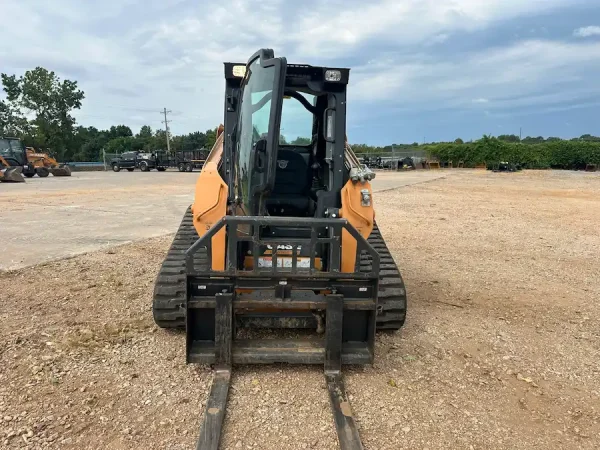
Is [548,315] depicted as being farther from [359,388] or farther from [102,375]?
[102,375]

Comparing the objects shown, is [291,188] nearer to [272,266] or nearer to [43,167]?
[272,266]

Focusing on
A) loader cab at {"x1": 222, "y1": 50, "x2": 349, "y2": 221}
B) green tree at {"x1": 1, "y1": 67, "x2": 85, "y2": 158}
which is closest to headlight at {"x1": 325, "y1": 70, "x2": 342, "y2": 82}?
loader cab at {"x1": 222, "y1": 50, "x2": 349, "y2": 221}

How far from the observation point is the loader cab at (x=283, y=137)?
11.6 feet

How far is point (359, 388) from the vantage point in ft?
11.2

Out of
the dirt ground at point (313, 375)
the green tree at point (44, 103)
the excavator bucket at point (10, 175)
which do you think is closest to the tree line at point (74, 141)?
the green tree at point (44, 103)

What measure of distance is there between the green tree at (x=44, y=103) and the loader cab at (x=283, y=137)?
60291 mm

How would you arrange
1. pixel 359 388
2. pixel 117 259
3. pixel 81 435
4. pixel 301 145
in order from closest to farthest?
pixel 81 435 < pixel 359 388 < pixel 301 145 < pixel 117 259

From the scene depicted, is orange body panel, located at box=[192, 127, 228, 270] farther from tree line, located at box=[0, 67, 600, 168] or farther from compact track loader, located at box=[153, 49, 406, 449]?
tree line, located at box=[0, 67, 600, 168]

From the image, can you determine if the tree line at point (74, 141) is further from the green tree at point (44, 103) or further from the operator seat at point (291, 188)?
the operator seat at point (291, 188)

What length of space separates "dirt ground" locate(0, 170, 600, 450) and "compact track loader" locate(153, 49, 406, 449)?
174 millimetres

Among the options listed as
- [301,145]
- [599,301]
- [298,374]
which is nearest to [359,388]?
[298,374]

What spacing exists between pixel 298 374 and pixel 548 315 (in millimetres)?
3154

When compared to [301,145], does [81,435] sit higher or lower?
lower

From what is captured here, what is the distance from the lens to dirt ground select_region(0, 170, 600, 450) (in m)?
2.86
